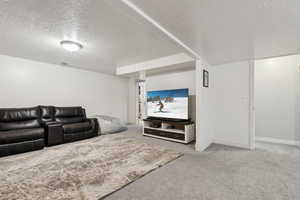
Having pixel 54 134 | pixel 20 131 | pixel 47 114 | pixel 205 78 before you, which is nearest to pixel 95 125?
pixel 54 134

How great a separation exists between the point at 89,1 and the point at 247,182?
3004 millimetres

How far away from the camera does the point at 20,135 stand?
2.76m

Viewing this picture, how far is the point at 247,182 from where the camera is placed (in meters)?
1.78

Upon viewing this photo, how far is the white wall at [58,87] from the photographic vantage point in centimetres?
368

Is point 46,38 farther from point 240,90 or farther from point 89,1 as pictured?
point 240,90

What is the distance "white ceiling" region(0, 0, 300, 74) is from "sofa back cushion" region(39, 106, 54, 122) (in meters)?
1.50

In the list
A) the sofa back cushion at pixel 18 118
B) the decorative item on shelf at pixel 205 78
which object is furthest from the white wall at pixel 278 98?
the sofa back cushion at pixel 18 118

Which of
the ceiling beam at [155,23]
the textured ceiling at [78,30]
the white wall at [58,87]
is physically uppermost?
the textured ceiling at [78,30]

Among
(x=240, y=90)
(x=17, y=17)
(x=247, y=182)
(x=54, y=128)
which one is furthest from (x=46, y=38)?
(x=240, y=90)

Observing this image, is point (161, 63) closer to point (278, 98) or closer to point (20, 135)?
A: point (278, 98)

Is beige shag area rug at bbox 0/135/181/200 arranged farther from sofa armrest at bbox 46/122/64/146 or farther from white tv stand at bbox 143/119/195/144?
white tv stand at bbox 143/119/195/144

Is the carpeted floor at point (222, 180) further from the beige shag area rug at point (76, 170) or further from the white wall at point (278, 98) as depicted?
the white wall at point (278, 98)

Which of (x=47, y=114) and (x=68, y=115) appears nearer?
(x=47, y=114)

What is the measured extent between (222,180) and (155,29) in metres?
2.20
